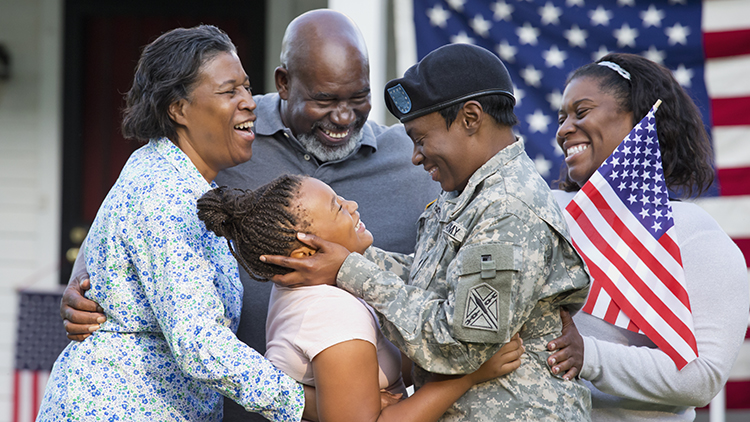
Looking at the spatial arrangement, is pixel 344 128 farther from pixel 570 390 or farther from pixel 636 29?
pixel 636 29

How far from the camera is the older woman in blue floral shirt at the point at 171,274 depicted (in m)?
1.99

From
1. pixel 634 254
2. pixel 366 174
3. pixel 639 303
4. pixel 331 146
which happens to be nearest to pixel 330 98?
pixel 331 146

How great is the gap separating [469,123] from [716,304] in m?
1.10

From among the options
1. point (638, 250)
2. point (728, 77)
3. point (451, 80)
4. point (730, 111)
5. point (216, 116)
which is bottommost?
point (638, 250)

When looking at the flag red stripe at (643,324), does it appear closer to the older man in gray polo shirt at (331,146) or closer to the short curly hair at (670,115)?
the short curly hair at (670,115)

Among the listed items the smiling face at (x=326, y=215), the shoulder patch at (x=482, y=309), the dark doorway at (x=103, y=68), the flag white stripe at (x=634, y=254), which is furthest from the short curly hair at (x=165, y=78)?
the dark doorway at (x=103, y=68)

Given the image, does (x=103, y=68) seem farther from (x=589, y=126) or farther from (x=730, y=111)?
(x=730, y=111)

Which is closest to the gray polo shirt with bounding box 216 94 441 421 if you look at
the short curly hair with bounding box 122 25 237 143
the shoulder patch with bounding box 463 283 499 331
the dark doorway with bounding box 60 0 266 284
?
the short curly hair with bounding box 122 25 237 143

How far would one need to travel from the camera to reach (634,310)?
2.45 metres

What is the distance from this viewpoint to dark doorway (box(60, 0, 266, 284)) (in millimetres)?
6078

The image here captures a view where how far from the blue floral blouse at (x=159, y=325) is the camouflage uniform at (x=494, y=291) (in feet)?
1.30

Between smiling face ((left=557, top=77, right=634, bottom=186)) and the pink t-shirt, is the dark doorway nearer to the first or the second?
smiling face ((left=557, top=77, right=634, bottom=186))

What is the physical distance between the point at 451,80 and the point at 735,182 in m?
3.36

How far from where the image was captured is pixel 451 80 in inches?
80.5
